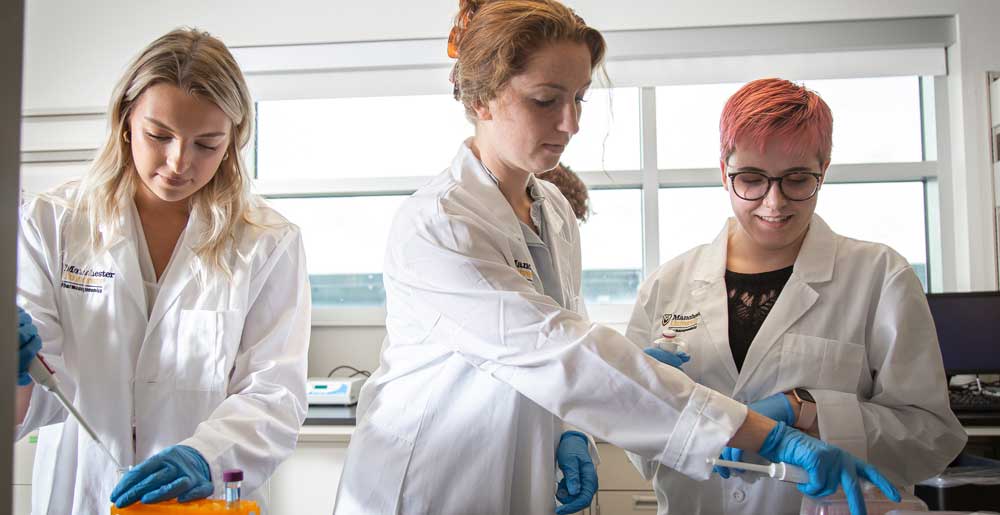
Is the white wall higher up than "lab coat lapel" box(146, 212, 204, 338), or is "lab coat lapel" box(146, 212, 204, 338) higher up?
the white wall

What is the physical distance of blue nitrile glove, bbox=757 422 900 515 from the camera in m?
0.99

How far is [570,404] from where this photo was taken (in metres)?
1.10

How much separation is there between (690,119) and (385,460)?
265 centimetres

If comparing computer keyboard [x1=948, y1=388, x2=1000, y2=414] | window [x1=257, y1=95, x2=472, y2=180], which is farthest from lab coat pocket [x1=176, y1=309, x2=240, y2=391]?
computer keyboard [x1=948, y1=388, x2=1000, y2=414]

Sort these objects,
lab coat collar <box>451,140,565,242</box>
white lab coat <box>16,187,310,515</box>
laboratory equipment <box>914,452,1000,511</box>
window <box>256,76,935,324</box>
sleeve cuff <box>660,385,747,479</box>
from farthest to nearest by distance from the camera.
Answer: window <box>256,76,935,324</box> → laboratory equipment <box>914,452,1000,511</box> → white lab coat <box>16,187,310,515</box> → lab coat collar <box>451,140,565,242</box> → sleeve cuff <box>660,385,747,479</box>

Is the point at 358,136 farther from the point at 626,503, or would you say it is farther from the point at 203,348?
the point at 203,348

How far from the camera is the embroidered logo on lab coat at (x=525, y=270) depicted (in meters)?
1.29

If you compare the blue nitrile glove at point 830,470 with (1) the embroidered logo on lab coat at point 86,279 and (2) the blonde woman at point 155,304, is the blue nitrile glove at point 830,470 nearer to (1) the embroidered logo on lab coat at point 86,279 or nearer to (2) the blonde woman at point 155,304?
(2) the blonde woman at point 155,304

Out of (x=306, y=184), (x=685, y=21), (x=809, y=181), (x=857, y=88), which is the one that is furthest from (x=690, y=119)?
(x=809, y=181)

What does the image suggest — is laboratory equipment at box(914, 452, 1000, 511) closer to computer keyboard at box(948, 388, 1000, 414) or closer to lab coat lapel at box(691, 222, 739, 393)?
computer keyboard at box(948, 388, 1000, 414)

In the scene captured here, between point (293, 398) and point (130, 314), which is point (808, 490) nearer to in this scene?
point (293, 398)

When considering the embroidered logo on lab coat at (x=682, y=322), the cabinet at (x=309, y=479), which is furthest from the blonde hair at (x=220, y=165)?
the cabinet at (x=309, y=479)

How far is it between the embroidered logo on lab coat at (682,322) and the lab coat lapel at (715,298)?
0.5 inches

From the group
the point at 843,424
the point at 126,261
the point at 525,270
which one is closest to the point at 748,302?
the point at 843,424
